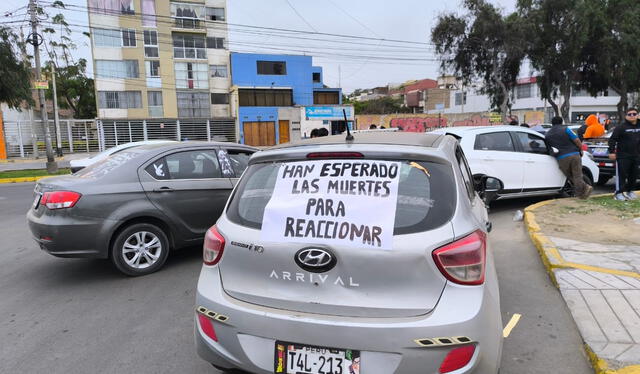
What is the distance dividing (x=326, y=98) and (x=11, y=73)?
33.1 m

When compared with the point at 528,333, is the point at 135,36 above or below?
above

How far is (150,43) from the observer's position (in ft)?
137

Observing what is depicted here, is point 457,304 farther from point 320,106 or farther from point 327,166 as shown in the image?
point 320,106

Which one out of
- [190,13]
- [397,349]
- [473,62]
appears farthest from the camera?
[190,13]

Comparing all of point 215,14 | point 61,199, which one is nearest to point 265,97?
point 215,14

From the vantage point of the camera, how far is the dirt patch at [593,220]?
5.86m

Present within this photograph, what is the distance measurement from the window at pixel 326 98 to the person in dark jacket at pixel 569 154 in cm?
3921

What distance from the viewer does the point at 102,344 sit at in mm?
3482

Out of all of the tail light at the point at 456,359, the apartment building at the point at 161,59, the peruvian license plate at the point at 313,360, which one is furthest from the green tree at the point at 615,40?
the apartment building at the point at 161,59

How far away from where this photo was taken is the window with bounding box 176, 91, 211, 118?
42.4 meters

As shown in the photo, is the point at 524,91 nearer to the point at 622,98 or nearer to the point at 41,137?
the point at 622,98

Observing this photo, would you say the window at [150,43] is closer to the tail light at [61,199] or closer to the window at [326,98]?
the window at [326,98]

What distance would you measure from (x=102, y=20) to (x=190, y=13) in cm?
817

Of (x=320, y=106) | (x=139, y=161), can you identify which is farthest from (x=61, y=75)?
(x=139, y=161)
